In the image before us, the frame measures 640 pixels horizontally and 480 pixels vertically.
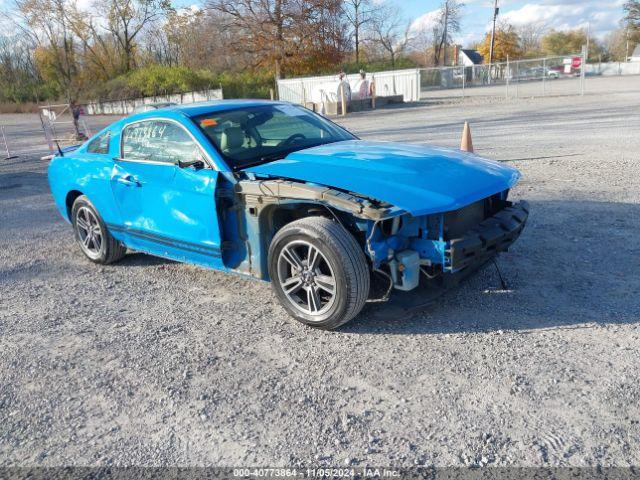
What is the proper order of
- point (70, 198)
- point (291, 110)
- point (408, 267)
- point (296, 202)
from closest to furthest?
point (408, 267) < point (296, 202) < point (291, 110) < point (70, 198)

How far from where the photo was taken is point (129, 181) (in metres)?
4.91

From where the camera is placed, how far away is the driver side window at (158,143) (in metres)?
4.52

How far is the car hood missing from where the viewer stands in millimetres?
3518

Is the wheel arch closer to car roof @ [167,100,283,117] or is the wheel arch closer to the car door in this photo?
the car door

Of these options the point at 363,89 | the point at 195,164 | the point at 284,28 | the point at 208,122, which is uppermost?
the point at 284,28

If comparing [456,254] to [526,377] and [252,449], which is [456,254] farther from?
[252,449]

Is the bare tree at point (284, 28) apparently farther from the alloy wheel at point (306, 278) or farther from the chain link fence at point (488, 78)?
the alloy wheel at point (306, 278)

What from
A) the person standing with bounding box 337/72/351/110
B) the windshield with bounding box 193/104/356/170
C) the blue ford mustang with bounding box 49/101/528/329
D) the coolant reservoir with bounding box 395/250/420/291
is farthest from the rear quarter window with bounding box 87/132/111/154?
the person standing with bounding box 337/72/351/110

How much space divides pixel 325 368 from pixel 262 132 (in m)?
2.32

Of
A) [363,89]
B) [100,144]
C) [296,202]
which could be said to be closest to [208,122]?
[296,202]

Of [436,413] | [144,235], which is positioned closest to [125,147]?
[144,235]

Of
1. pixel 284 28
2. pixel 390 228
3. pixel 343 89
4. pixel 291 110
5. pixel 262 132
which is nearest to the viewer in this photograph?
pixel 390 228

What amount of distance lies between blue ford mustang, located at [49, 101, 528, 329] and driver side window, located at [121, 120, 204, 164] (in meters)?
0.01

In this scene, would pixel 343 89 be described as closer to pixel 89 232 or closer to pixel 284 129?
pixel 89 232
